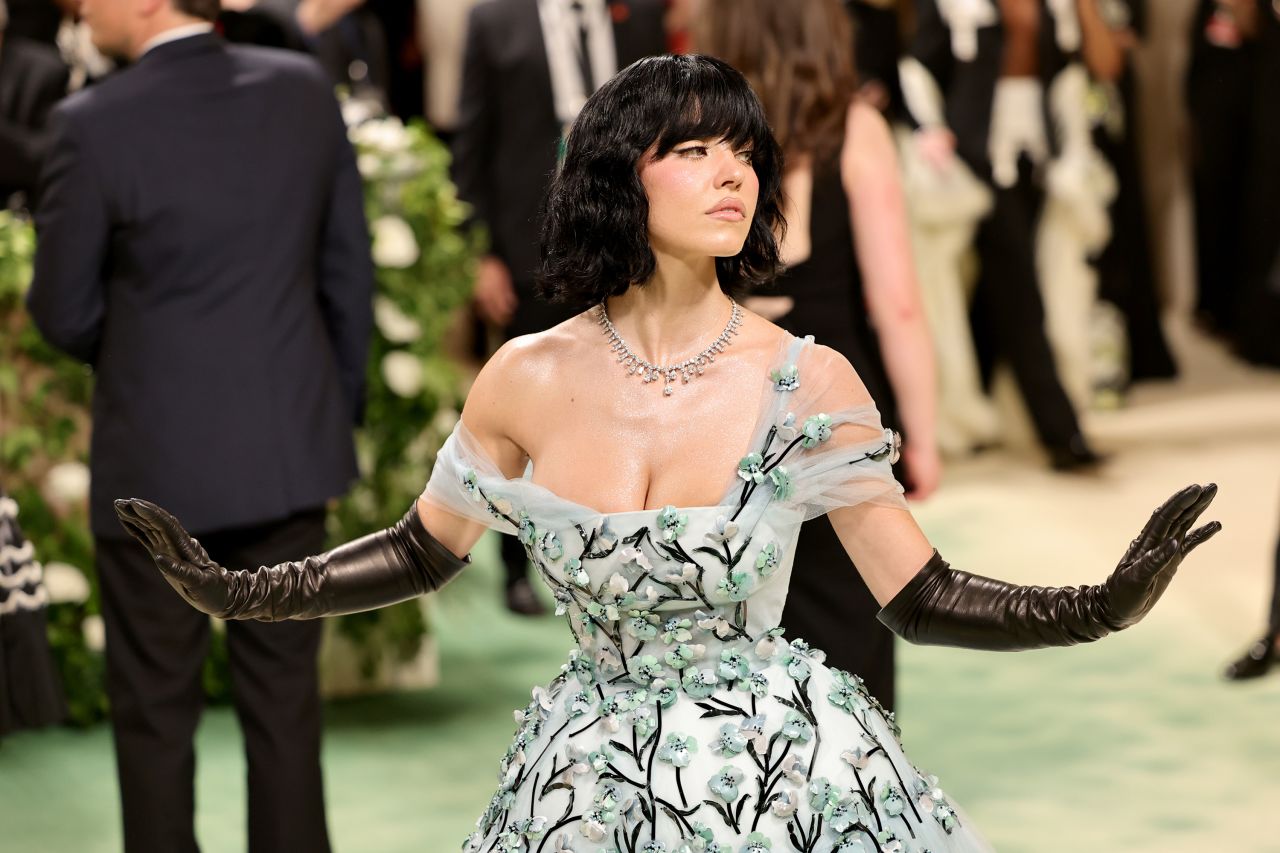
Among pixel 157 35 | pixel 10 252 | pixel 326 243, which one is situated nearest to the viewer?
pixel 157 35

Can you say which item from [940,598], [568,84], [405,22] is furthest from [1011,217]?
[940,598]

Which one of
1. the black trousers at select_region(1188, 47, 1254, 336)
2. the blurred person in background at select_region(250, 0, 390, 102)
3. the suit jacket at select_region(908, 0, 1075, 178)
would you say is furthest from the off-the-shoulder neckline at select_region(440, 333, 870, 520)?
the black trousers at select_region(1188, 47, 1254, 336)

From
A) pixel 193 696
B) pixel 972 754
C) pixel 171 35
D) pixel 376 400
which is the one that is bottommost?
pixel 972 754

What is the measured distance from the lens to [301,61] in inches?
140

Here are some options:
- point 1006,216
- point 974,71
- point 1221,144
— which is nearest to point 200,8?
point 974,71

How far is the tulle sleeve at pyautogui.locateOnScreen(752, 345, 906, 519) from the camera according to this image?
2174 millimetres

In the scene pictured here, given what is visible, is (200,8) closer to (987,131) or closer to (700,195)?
(700,195)

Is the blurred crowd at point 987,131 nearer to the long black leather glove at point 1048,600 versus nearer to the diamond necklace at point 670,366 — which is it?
the diamond necklace at point 670,366

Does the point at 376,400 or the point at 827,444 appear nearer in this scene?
the point at 827,444

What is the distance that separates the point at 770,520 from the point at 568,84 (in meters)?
3.21

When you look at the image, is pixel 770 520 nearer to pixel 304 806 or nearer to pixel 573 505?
pixel 573 505

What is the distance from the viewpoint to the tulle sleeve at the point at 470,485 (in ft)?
7.39

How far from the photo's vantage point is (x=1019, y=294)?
23.9 feet

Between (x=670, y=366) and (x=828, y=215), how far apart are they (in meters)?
1.17
